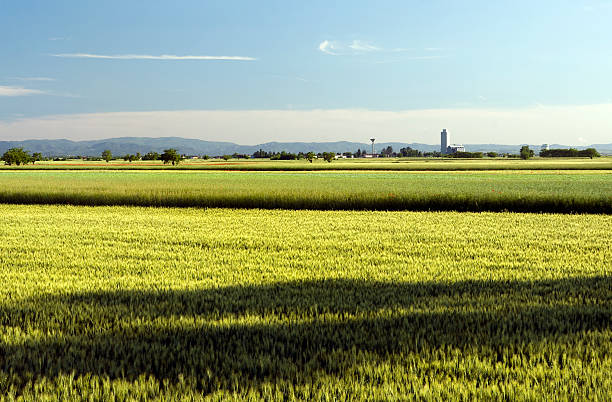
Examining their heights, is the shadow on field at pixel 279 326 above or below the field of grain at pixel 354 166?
below

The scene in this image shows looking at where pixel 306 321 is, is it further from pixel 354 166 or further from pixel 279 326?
pixel 354 166

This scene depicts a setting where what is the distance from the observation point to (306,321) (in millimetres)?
6480

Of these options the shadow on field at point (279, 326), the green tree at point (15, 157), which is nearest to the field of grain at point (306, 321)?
the shadow on field at point (279, 326)

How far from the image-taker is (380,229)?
16984mm

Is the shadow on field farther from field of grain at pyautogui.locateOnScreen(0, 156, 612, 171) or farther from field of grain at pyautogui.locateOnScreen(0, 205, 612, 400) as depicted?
field of grain at pyautogui.locateOnScreen(0, 156, 612, 171)

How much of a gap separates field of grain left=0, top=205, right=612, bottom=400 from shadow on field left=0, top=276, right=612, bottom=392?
29 millimetres

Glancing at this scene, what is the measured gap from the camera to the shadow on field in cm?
514

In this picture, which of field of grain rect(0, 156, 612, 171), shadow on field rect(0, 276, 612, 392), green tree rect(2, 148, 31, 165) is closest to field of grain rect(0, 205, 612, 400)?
shadow on field rect(0, 276, 612, 392)

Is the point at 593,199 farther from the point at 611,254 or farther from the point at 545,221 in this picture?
the point at 611,254

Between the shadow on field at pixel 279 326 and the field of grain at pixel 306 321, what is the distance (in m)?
0.03

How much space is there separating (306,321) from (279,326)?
16.6 inches

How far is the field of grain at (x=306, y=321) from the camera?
4746 millimetres

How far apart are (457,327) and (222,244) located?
28.2ft

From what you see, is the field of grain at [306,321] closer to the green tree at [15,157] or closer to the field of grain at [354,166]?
the field of grain at [354,166]
